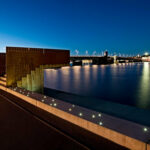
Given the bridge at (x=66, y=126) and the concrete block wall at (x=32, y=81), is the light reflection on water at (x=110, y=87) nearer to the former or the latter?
the concrete block wall at (x=32, y=81)

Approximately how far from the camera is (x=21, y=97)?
6312 mm

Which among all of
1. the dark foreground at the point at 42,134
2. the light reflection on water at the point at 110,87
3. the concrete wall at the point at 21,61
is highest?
the concrete wall at the point at 21,61

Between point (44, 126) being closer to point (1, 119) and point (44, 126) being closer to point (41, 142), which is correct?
point (41, 142)

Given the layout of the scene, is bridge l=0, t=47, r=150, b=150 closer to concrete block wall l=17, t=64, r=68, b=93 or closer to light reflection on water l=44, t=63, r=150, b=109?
concrete block wall l=17, t=64, r=68, b=93

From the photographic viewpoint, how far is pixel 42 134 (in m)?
3.41

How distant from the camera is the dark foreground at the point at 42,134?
9.62ft

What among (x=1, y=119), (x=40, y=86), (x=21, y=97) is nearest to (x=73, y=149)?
(x=1, y=119)

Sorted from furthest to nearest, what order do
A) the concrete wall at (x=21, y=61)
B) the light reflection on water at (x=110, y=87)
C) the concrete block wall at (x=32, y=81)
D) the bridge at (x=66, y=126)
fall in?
1. the light reflection on water at (x=110, y=87)
2. the concrete block wall at (x=32, y=81)
3. the concrete wall at (x=21, y=61)
4. the bridge at (x=66, y=126)

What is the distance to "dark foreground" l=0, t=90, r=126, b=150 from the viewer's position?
2934mm

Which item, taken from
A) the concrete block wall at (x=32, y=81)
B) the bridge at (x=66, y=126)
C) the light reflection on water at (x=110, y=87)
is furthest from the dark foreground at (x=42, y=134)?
the light reflection on water at (x=110, y=87)

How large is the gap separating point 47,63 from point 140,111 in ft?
17.0

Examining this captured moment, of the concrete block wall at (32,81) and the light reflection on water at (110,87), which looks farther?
the light reflection on water at (110,87)

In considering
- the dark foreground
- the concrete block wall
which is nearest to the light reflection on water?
the concrete block wall

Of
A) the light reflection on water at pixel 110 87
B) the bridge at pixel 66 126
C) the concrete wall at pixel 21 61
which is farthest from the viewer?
the light reflection on water at pixel 110 87
